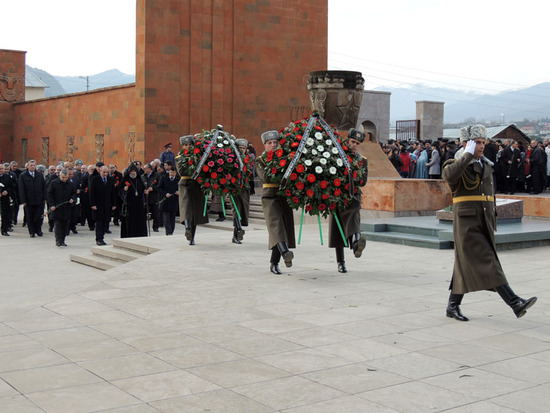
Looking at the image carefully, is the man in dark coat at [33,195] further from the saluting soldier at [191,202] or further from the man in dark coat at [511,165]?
the man in dark coat at [511,165]

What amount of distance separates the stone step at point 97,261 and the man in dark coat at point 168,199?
4263 millimetres

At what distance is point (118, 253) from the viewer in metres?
13.5

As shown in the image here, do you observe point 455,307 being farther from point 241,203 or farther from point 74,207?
point 74,207

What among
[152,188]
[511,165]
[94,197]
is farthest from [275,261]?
[511,165]

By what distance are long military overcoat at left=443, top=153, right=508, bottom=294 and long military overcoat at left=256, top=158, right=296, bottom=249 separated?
303 cm

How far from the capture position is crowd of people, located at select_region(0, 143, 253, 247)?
1686cm

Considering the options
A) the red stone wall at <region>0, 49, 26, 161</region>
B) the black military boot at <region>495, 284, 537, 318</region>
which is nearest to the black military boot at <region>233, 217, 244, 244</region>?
the black military boot at <region>495, 284, 537, 318</region>

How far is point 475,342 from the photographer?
6586 millimetres

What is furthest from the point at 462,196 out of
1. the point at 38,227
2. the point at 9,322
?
the point at 38,227

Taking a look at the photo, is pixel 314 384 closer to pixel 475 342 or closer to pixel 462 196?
pixel 475 342

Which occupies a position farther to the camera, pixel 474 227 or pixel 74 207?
pixel 74 207

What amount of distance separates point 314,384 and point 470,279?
2.56 meters

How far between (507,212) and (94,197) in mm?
8840

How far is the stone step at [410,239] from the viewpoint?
12922 mm
